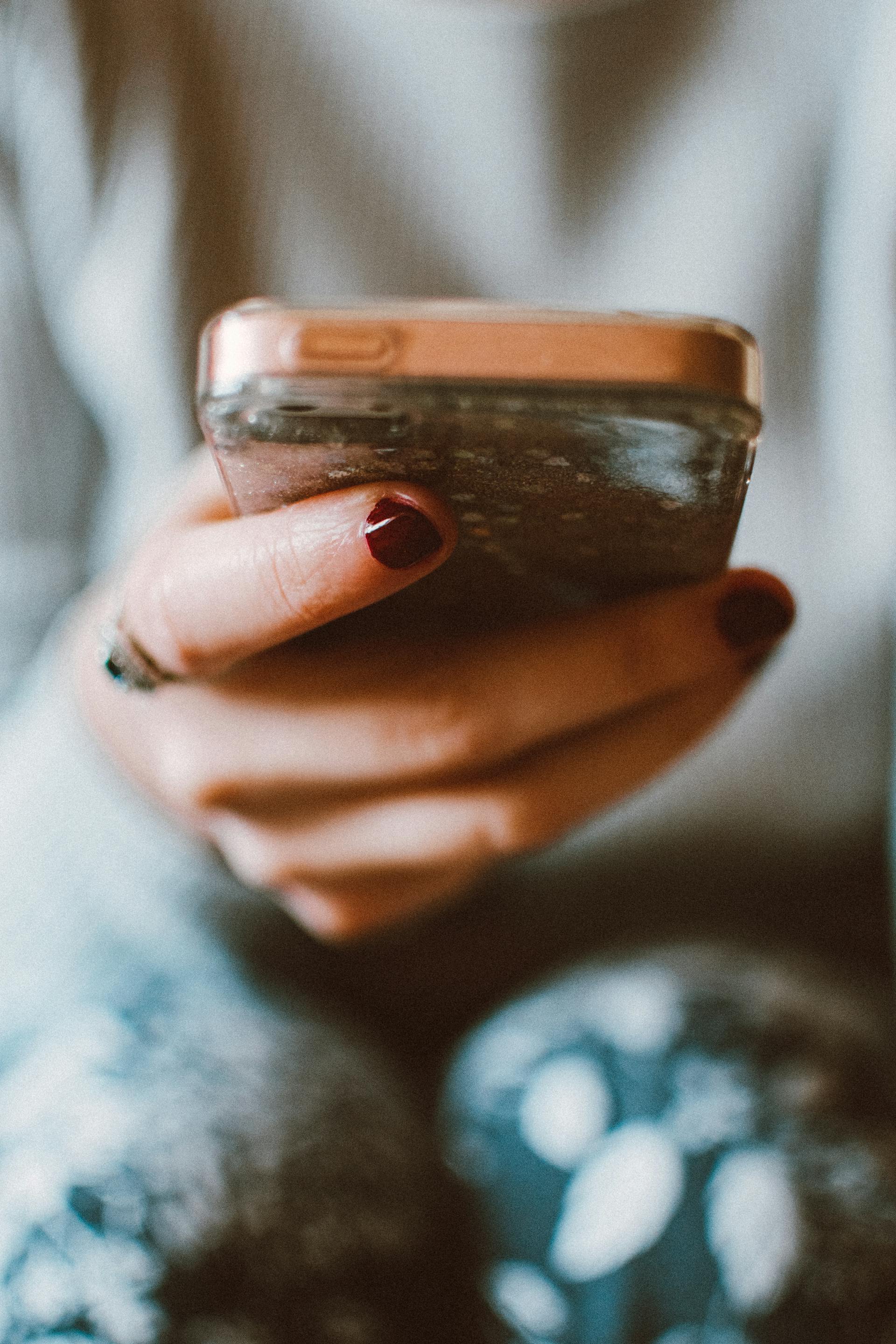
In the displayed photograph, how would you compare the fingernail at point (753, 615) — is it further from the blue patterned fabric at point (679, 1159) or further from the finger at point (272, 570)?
the blue patterned fabric at point (679, 1159)

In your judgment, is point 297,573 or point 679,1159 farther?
point 679,1159

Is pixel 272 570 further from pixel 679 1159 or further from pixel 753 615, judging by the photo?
pixel 679 1159

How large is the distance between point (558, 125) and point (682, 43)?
0.23 feet

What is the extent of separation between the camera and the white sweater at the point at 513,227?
1.52 ft

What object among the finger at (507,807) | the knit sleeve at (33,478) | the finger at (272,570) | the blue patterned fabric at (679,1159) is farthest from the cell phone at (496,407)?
the knit sleeve at (33,478)

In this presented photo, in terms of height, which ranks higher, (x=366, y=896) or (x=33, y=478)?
(x=33, y=478)

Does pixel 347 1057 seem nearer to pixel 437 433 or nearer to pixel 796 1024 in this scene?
pixel 796 1024

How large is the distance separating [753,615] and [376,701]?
114 mm

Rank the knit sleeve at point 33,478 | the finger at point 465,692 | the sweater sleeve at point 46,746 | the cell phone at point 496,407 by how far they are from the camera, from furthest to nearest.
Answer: the knit sleeve at point 33,478 → the sweater sleeve at point 46,746 → the finger at point 465,692 → the cell phone at point 496,407

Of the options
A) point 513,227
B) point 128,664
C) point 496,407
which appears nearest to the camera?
point 496,407

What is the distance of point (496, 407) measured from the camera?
0.17 metres

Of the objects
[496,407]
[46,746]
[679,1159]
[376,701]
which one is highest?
[496,407]

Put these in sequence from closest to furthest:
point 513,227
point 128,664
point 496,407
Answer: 1. point 496,407
2. point 128,664
3. point 513,227

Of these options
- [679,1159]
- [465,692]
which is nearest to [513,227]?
[465,692]
